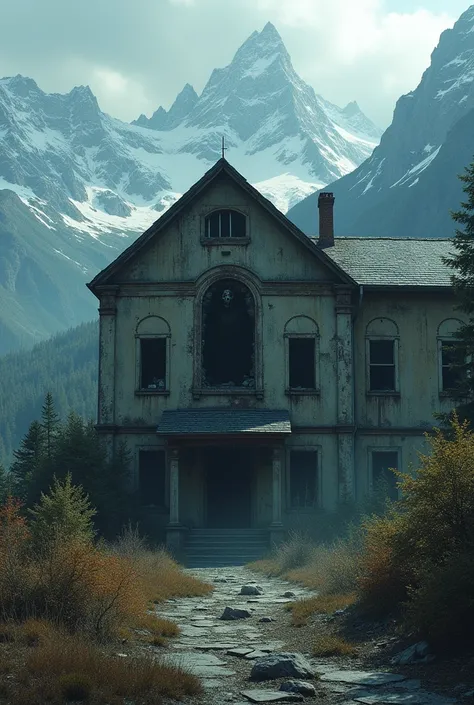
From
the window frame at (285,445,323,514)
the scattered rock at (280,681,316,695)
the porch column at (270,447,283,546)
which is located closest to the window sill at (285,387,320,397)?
the window frame at (285,445,323,514)

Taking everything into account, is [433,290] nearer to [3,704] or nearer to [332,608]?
[332,608]

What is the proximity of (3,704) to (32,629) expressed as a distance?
2485 mm

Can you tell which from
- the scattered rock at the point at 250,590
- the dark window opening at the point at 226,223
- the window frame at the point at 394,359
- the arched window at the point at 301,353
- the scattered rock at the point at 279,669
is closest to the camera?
the scattered rock at the point at 279,669

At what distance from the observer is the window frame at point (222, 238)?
111 feet

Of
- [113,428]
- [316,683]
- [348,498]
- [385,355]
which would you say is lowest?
[316,683]

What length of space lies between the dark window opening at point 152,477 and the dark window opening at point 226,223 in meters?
6.99

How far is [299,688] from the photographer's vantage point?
1138 cm

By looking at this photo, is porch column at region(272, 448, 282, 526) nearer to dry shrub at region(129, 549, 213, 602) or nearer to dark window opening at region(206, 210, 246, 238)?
dark window opening at region(206, 210, 246, 238)

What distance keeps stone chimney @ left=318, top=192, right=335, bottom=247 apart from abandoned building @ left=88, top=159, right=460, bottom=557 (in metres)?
3.83

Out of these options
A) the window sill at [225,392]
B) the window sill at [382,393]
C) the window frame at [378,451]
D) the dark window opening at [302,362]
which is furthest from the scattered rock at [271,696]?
the window sill at [382,393]

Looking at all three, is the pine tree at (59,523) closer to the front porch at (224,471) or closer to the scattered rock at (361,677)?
the scattered rock at (361,677)

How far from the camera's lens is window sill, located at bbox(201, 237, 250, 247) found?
3375cm

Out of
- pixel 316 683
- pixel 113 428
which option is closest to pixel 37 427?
pixel 113 428

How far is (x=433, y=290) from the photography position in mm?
34469
